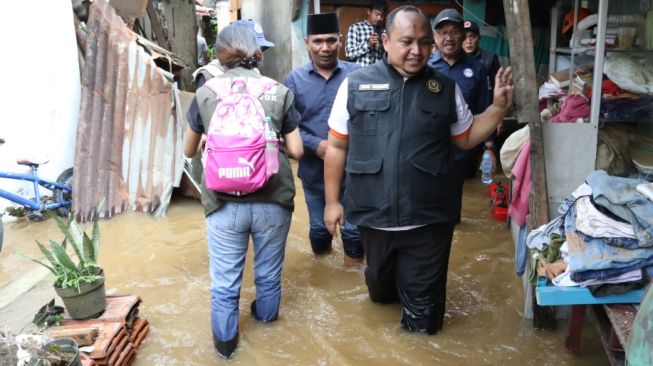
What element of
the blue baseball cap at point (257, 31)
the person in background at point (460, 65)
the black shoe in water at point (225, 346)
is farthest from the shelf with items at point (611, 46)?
the black shoe in water at point (225, 346)

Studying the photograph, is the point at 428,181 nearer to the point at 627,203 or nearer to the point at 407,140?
the point at 407,140

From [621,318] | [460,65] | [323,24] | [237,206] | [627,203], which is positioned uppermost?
[323,24]

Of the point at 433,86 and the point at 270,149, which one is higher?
the point at 433,86

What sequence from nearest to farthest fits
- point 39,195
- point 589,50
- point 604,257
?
point 604,257 → point 589,50 → point 39,195

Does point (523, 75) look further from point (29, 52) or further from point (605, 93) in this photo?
point (29, 52)

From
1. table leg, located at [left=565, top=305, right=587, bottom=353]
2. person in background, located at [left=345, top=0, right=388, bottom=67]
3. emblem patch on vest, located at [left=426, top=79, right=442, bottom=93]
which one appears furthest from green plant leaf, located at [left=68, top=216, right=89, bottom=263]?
person in background, located at [left=345, top=0, right=388, bottom=67]

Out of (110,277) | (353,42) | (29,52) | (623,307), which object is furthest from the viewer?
(353,42)

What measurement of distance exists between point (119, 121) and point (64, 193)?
3.31 ft

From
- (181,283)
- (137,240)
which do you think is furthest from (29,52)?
(181,283)

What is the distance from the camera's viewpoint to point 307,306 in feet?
13.1

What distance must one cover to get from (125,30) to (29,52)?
1.03 metres

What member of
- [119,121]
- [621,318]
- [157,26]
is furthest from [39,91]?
[621,318]

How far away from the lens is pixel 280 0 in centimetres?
998

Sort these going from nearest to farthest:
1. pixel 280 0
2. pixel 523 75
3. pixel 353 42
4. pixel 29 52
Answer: pixel 523 75 < pixel 29 52 < pixel 353 42 < pixel 280 0
